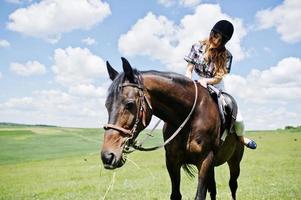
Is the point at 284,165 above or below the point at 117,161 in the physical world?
below

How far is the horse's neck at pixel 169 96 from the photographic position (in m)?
5.62

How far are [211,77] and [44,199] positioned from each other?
10.2 m

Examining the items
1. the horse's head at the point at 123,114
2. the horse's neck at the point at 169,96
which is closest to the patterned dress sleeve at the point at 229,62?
the horse's neck at the point at 169,96

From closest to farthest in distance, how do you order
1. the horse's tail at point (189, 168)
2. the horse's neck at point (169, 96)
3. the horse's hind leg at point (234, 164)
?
the horse's neck at point (169, 96) → the horse's tail at point (189, 168) → the horse's hind leg at point (234, 164)

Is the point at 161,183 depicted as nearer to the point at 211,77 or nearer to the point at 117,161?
the point at 211,77

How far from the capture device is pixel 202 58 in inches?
283

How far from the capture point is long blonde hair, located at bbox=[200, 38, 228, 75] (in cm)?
711

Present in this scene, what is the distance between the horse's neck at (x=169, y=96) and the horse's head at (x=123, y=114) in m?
0.32

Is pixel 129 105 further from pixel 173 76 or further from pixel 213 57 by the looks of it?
pixel 213 57

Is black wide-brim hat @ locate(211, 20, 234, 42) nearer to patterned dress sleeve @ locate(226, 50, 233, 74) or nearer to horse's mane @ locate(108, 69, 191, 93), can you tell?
patterned dress sleeve @ locate(226, 50, 233, 74)

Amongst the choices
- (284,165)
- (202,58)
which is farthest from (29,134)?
(202,58)

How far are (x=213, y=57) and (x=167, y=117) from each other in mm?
1815

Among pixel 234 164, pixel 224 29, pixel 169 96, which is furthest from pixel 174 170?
pixel 234 164

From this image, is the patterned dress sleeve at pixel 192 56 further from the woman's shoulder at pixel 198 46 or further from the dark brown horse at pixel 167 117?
the dark brown horse at pixel 167 117
